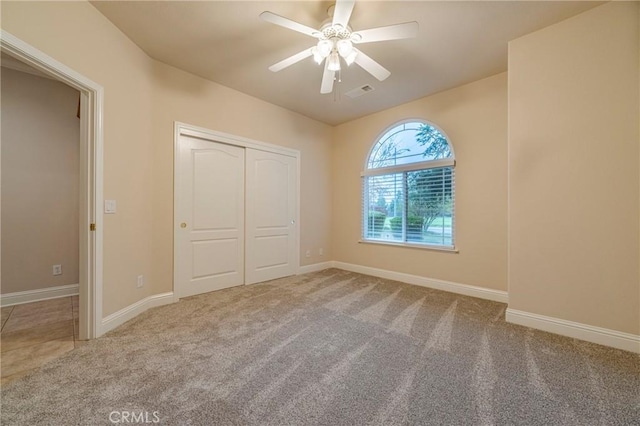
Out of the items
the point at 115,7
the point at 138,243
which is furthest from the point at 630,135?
the point at 138,243

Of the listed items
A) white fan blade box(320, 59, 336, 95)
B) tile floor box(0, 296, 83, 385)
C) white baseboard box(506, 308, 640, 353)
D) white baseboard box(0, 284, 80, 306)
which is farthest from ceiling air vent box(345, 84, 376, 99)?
white baseboard box(0, 284, 80, 306)

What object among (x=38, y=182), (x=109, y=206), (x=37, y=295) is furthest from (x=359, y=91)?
(x=37, y=295)

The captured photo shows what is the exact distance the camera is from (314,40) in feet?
8.46

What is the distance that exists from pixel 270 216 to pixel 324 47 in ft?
8.54

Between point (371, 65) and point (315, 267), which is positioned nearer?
point (371, 65)

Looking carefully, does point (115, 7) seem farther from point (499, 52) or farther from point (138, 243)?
point (499, 52)

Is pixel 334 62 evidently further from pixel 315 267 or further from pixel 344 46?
pixel 315 267

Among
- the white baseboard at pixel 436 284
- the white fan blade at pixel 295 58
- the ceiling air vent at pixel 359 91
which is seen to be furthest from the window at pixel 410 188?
the white fan blade at pixel 295 58

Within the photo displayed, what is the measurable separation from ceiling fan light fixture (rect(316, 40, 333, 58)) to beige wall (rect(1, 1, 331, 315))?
1919 mm

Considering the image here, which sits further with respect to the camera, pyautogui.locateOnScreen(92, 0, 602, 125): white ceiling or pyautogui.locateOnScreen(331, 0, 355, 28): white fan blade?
pyautogui.locateOnScreen(92, 0, 602, 125): white ceiling

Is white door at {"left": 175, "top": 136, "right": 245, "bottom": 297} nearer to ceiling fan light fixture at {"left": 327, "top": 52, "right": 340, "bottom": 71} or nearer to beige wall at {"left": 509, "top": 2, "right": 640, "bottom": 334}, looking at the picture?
ceiling fan light fixture at {"left": 327, "top": 52, "right": 340, "bottom": 71}

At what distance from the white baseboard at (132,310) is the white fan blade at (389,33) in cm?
329

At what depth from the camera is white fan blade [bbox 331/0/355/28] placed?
1.69 m

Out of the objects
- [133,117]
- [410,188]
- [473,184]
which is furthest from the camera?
[410,188]
